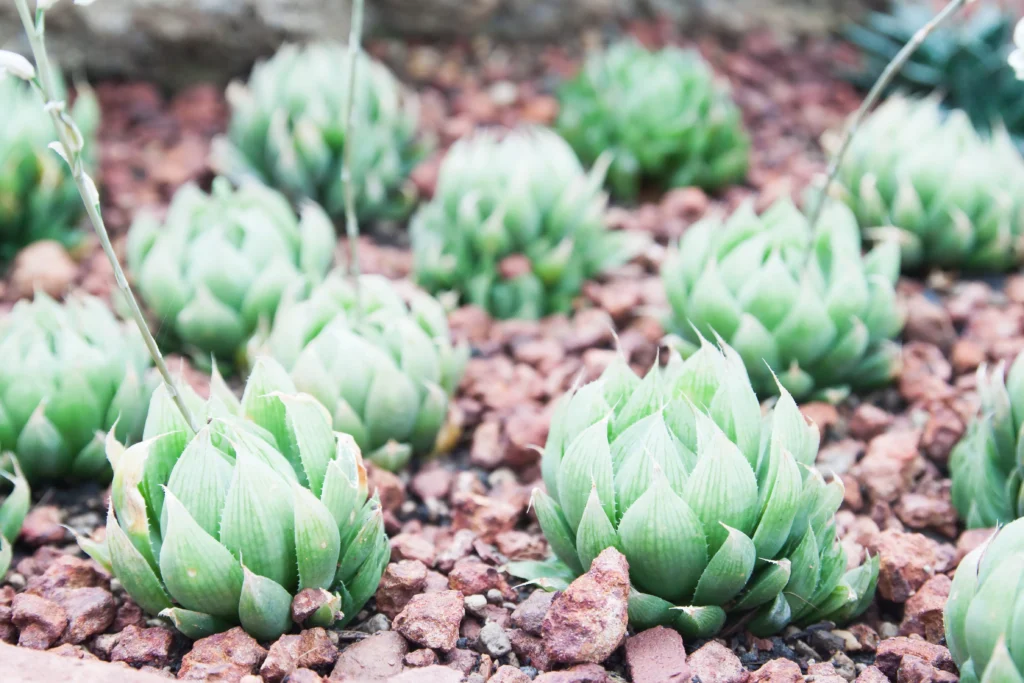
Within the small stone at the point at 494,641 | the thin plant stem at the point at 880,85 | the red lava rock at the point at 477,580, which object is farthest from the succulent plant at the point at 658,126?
the small stone at the point at 494,641

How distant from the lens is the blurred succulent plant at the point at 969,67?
2967 millimetres

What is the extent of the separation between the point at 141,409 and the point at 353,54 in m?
0.70

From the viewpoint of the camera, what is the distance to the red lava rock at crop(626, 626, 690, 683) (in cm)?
125

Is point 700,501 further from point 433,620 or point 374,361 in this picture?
point 374,361

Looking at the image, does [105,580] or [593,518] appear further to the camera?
[105,580]

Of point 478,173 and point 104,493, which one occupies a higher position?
point 478,173

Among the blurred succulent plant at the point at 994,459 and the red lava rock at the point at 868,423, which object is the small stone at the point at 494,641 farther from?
the red lava rock at the point at 868,423

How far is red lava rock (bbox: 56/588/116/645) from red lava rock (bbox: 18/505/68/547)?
0.72 feet

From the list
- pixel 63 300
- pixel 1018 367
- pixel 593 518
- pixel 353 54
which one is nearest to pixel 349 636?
pixel 593 518

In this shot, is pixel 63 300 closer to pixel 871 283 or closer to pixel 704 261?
pixel 704 261

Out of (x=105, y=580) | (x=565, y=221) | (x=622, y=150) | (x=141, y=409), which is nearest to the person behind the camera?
(x=105, y=580)

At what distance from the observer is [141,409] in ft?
5.67

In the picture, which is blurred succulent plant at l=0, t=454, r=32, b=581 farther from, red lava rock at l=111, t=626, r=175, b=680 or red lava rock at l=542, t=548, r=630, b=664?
red lava rock at l=542, t=548, r=630, b=664

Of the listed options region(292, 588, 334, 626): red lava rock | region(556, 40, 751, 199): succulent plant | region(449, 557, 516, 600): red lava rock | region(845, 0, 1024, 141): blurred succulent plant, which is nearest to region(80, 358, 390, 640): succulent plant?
region(292, 588, 334, 626): red lava rock
